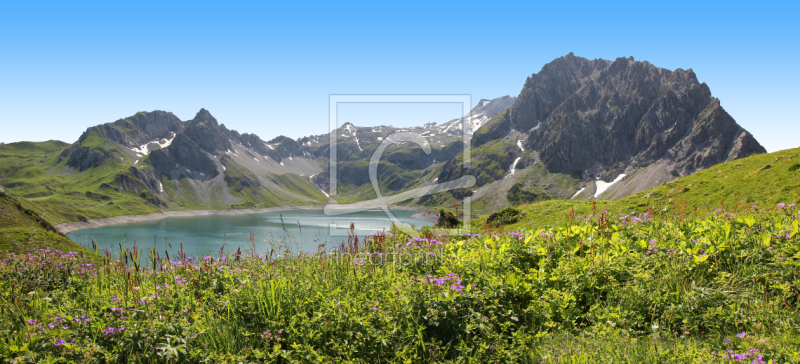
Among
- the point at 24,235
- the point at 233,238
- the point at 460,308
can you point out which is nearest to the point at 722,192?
the point at 460,308

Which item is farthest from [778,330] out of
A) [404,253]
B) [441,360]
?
[404,253]

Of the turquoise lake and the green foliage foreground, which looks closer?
the green foliage foreground

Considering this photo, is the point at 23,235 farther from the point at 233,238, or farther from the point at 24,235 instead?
the point at 233,238

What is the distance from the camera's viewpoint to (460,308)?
560cm

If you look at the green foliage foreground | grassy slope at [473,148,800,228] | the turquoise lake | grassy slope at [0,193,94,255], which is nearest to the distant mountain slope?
grassy slope at [0,193,94,255]

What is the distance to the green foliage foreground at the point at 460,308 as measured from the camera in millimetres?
4746

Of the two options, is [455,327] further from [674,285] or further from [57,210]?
[57,210]

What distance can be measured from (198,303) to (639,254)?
8095mm

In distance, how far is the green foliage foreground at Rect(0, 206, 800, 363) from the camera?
4746 millimetres

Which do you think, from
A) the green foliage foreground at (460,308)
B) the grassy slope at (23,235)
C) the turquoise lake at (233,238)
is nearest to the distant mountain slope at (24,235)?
the grassy slope at (23,235)

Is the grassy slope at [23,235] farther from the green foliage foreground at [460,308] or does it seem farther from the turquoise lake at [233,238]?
the green foliage foreground at [460,308]

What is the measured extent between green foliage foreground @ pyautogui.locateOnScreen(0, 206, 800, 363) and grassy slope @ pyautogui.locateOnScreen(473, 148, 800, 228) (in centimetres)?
738

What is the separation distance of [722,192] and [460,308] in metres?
18.0

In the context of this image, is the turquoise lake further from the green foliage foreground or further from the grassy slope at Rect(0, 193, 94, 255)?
the green foliage foreground
